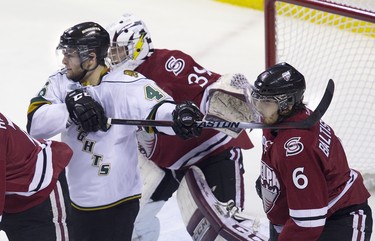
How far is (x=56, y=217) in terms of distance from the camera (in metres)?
3.23

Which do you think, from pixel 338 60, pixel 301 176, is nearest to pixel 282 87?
pixel 301 176

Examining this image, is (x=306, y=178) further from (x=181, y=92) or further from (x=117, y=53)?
(x=117, y=53)

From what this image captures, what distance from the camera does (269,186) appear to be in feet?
9.39

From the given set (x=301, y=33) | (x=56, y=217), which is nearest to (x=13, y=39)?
(x=301, y=33)

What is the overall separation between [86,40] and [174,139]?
744 mm

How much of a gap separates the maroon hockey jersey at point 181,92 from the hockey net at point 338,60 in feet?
2.09

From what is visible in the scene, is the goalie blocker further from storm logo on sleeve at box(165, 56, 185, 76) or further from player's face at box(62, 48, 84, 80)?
player's face at box(62, 48, 84, 80)

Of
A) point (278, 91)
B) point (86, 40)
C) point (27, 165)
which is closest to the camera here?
point (278, 91)

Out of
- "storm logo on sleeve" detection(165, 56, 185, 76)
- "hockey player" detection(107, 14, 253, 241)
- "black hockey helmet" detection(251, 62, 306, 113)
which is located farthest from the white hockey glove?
"black hockey helmet" detection(251, 62, 306, 113)

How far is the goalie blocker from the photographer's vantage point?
343 centimetres

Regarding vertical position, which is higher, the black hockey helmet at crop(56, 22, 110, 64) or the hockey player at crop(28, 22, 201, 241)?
the black hockey helmet at crop(56, 22, 110, 64)

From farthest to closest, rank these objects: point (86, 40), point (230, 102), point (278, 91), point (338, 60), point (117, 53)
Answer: point (338, 60) → point (117, 53) → point (230, 102) → point (86, 40) → point (278, 91)

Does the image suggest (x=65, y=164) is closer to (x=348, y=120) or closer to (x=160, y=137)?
(x=160, y=137)

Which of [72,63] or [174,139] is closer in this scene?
[72,63]
